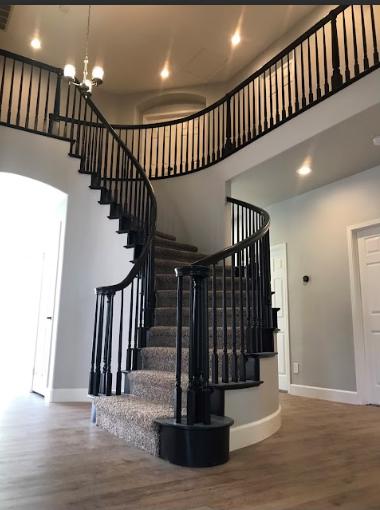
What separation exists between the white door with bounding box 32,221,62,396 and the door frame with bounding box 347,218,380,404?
150 inches

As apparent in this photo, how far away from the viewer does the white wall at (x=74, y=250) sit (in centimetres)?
494

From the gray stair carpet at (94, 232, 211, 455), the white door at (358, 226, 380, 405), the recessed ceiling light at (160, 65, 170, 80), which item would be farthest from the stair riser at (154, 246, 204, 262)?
the recessed ceiling light at (160, 65, 170, 80)

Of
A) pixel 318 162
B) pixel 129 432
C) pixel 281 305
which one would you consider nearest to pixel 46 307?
pixel 129 432

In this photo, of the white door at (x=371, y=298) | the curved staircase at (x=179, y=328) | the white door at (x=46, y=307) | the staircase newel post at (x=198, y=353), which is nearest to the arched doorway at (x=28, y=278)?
the white door at (x=46, y=307)

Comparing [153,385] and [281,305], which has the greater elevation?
[281,305]

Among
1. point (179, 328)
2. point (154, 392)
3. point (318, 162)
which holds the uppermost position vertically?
point (318, 162)

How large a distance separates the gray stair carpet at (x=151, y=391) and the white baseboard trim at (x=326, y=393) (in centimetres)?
225

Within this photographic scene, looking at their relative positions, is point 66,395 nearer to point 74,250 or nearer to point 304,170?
point 74,250

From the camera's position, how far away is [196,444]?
7.86 ft

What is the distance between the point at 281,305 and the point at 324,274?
90cm

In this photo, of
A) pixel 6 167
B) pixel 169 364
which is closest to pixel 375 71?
pixel 169 364

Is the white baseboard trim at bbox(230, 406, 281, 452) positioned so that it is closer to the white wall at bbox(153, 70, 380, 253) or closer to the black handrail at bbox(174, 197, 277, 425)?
the black handrail at bbox(174, 197, 277, 425)

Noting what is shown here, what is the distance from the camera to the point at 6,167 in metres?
5.05

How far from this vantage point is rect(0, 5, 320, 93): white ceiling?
639cm
